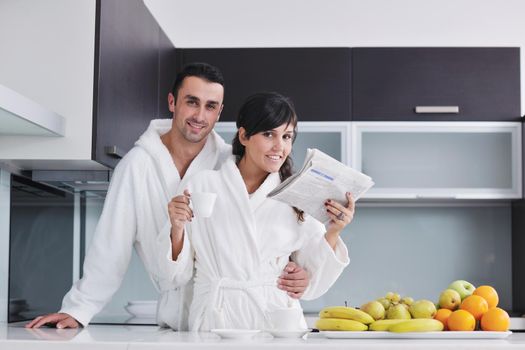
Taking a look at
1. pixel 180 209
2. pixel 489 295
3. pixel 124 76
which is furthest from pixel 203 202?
pixel 124 76

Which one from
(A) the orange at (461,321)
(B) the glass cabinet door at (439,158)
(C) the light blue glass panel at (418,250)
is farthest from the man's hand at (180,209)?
(C) the light blue glass panel at (418,250)

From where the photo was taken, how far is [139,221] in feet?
10.2

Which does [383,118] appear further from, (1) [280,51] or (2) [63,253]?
(2) [63,253]

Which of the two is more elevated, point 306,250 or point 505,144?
point 505,144

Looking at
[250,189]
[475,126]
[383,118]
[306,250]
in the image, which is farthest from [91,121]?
[475,126]

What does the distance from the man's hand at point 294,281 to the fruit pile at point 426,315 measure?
39 centimetres

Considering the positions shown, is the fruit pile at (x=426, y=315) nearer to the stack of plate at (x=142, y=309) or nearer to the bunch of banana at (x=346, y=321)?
the bunch of banana at (x=346, y=321)

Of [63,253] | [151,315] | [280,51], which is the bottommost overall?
[151,315]

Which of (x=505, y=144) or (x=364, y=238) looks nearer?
(x=505, y=144)

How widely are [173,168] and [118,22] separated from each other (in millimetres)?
698

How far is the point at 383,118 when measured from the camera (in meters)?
4.62

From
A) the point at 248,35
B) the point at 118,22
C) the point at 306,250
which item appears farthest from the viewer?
the point at 248,35

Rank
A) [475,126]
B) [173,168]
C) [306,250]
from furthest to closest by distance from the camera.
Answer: [475,126] < [173,168] < [306,250]

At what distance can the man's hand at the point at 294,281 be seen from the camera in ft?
9.29
